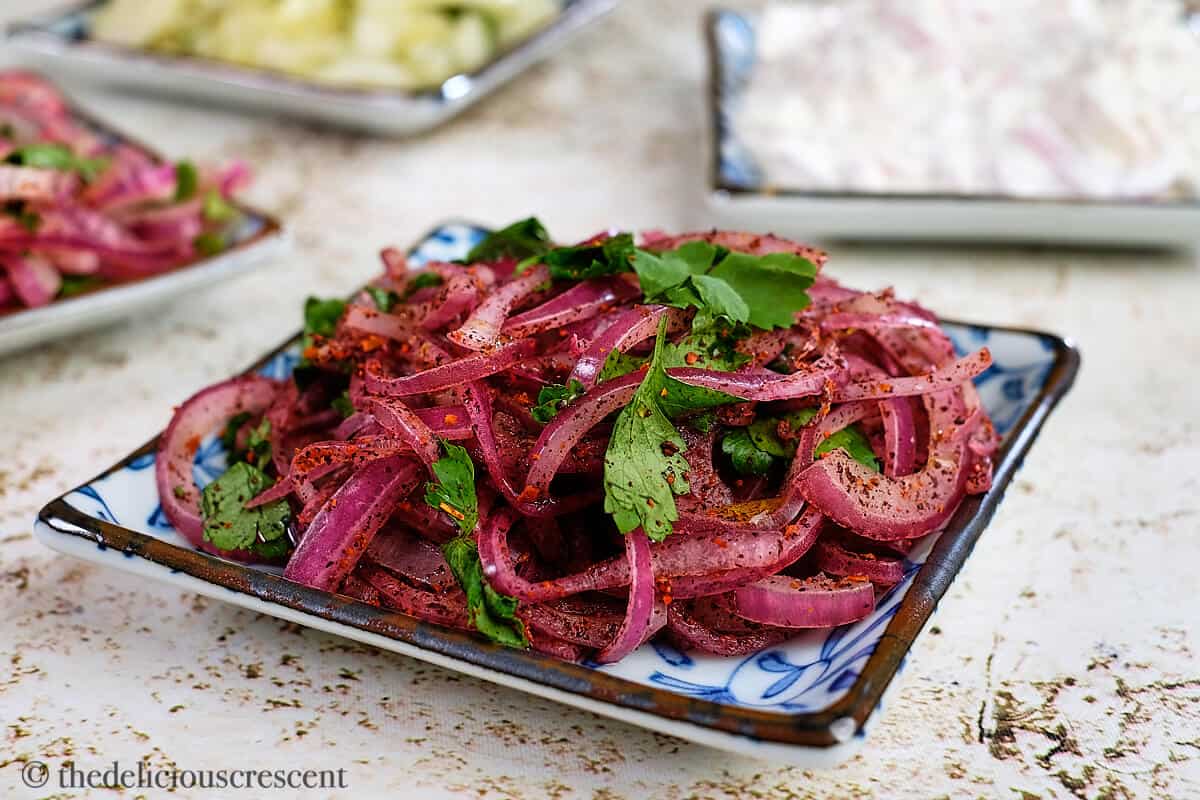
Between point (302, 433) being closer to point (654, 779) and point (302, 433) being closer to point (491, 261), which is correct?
point (491, 261)

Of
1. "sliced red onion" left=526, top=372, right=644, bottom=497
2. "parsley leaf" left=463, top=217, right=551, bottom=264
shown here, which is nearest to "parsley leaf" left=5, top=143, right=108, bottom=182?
"parsley leaf" left=463, top=217, right=551, bottom=264

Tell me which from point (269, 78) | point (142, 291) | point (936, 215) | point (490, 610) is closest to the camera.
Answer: point (490, 610)

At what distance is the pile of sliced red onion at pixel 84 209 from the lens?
224cm

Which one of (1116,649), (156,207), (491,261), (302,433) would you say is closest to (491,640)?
(302,433)

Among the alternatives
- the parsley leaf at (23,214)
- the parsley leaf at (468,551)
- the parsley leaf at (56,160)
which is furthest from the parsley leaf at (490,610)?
the parsley leaf at (56,160)

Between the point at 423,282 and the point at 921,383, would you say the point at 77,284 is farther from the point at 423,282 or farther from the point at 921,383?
the point at 921,383

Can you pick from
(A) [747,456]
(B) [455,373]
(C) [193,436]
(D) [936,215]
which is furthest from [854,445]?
(D) [936,215]

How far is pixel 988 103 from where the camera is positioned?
117 inches

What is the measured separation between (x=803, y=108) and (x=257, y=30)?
1.62 m

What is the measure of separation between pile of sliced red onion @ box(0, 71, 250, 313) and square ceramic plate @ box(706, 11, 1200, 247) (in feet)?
3.64

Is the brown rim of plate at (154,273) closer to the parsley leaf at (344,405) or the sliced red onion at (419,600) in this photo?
the parsley leaf at (344,405)

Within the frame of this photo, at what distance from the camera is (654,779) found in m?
1.48

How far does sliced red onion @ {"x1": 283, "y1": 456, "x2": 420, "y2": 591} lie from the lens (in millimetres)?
1537

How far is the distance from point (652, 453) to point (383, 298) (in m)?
0.60
